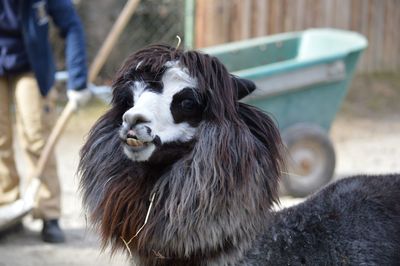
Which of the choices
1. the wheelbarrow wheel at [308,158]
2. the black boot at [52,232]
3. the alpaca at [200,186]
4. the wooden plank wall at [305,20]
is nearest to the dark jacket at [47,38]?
the black boot at [52,232]

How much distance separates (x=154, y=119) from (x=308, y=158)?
446 cm

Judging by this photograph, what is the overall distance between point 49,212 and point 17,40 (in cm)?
122

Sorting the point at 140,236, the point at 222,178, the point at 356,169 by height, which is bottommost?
the point at 356,169

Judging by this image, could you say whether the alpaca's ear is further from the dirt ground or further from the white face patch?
the dirt ground

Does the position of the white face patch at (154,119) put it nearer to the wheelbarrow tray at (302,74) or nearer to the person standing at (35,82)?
the person standing at (35,82)

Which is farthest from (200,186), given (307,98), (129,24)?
(129,24)

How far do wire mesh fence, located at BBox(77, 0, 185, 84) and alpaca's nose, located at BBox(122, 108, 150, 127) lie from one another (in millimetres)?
8257

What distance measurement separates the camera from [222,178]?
278 centimetres

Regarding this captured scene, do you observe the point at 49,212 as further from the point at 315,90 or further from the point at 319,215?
the point at 319,215

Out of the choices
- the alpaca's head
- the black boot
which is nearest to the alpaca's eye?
the alpaca's head

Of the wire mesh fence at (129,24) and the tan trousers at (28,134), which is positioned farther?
the wire mesh fence at (129,24)

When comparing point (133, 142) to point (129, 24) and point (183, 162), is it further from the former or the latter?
point (129, 24)

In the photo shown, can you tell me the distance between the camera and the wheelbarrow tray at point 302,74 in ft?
21.7

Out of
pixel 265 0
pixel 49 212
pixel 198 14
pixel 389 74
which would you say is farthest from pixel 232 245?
pixel 389 74
